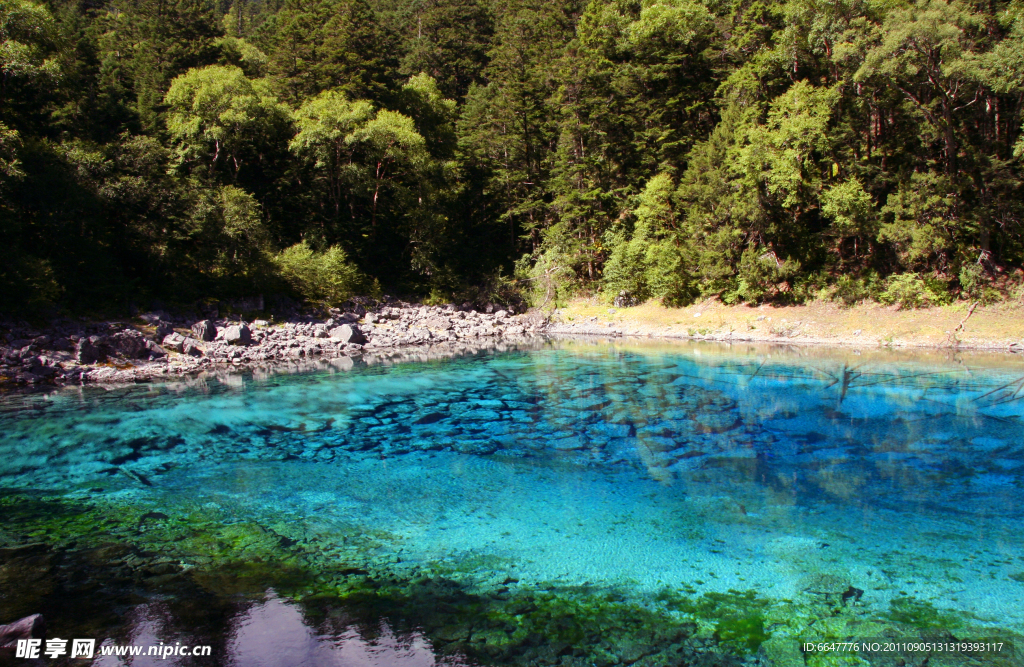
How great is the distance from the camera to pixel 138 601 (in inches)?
187

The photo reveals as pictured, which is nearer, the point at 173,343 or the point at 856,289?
the point at 173,343

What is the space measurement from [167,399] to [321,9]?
28.0m

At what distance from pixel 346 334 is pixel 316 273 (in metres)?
4.88

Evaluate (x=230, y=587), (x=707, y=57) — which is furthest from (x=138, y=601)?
(x=707, y=57)

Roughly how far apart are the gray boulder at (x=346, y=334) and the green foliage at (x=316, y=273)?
11.5ft

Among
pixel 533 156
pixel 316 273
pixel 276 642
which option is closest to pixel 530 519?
pixel 276 642

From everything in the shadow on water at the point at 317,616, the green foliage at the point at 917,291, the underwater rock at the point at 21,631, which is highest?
the green foliage at the point at 917,291

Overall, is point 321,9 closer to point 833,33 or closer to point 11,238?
point 11,238

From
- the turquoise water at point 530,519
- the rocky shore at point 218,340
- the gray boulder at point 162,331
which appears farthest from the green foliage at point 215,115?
the turquoise water at point 530,519

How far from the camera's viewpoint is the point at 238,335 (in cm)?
1989

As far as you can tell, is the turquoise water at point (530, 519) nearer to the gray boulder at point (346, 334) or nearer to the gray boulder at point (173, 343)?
the gray boulder at point (173, 343)

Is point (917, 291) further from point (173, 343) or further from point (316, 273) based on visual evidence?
point (173, 343)

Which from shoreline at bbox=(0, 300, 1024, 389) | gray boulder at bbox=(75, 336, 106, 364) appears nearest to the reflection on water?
shoreline at bbox=(0, 300, 1024, 389)

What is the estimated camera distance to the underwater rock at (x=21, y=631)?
3.99 meters
